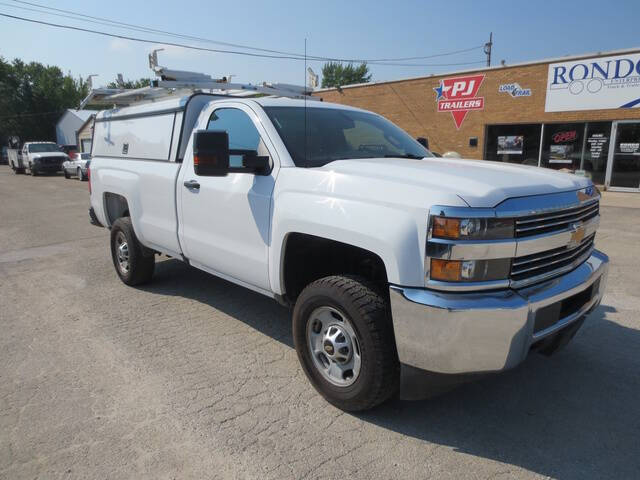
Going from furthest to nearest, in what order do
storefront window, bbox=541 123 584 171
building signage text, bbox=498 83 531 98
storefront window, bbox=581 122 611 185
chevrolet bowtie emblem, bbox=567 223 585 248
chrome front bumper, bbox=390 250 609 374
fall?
building signage text, bbox=498 83 531 98
storefront window, bbox=541 123 584 171
storefront window, bbox=581 122 611 185
chevrolet bowtie emblem, bbox=567 223 585 248
chrome front bumper, bbox=390 250 609 374

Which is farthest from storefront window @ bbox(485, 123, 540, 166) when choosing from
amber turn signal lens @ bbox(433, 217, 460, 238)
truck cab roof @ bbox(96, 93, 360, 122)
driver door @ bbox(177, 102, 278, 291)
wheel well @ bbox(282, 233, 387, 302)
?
amber turn signal lens @ bbox(433, 217, 460, 238)

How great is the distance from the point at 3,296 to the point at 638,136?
17.6m

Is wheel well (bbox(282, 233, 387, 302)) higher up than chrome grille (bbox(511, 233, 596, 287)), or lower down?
lower down

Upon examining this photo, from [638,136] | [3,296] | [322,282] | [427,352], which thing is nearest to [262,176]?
[322,282]

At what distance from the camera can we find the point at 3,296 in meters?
5.35

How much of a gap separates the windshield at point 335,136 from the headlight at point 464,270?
129 cm

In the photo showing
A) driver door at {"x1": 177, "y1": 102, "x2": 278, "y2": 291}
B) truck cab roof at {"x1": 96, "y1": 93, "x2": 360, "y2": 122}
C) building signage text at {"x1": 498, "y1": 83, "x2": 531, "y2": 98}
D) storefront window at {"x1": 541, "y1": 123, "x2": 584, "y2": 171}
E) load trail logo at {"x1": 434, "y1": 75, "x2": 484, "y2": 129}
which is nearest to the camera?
driver door at {"x1": 177, "y1": 102, "x2": 278, "y2": 291}

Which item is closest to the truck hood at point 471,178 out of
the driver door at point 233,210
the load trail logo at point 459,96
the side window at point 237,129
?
the driver door at point 233,210

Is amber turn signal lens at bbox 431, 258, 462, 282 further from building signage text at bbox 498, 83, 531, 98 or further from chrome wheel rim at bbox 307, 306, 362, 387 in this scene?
building signage text at bbox 498, 83, 531, 98

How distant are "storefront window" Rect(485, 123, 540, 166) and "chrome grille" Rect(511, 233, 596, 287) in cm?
1567

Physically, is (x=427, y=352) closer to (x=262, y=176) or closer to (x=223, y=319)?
(x=262, y=176)

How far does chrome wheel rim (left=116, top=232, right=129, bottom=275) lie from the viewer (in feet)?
18.2

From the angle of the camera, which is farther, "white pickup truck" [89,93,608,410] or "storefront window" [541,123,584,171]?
"storefront window" [541,123,584,171]

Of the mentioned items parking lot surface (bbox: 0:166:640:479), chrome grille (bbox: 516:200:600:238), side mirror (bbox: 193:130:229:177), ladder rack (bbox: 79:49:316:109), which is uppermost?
ladder rack (bbox: 79:49:316:109)
